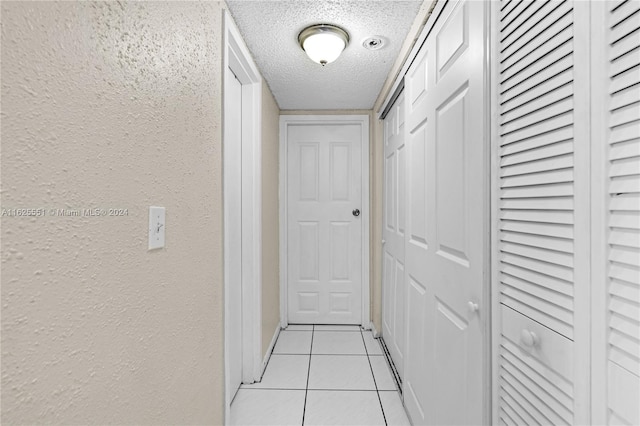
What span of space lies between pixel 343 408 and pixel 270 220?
4.89 feet

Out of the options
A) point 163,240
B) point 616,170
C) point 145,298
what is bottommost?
point 145,298

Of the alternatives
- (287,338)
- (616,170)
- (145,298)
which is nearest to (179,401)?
(145,298)

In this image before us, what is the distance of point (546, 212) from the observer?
786mm

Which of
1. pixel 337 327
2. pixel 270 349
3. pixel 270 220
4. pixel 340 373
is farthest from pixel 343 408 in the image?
pixel 270 220

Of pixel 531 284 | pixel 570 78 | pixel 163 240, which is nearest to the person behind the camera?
pixel 570 78

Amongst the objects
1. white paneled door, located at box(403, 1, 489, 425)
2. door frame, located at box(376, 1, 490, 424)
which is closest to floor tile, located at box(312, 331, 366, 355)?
white paneled door, located at box(403, 1, 489, 425)

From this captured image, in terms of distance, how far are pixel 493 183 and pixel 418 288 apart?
0.88m

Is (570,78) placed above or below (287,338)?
above

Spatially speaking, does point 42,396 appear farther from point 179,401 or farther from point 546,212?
point 546,212

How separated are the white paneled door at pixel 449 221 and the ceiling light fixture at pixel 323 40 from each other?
16.8 inches

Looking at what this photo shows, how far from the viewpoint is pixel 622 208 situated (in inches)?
23.2

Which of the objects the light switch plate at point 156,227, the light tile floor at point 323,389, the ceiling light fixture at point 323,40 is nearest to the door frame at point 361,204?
the light tile floor at point 323,389

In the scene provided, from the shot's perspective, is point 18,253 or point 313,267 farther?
point 313,267

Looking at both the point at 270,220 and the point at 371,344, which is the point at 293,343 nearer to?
the point at 371,344
